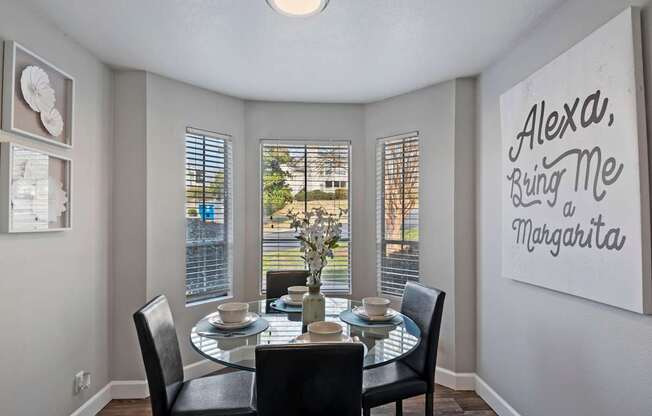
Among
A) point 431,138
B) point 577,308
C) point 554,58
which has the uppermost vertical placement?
point 554,58

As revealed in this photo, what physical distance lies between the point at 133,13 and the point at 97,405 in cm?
252

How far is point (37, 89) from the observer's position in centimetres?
197

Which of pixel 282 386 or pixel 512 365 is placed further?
pixel 512 365

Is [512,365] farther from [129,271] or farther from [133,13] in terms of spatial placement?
[133,13]

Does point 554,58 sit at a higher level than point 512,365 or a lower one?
higher

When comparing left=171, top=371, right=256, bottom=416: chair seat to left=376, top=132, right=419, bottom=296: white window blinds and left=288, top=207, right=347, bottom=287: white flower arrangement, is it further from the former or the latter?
left=376, top=132, right=419, bottom=296: white window blinds

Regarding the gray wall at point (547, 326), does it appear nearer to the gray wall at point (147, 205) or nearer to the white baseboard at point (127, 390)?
the gray wall at point (147, 205)

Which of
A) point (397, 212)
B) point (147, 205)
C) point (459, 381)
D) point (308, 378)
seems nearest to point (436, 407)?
point (459, 381)

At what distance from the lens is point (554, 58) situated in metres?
2.00

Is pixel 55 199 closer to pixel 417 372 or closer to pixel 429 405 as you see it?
pixel 417 372

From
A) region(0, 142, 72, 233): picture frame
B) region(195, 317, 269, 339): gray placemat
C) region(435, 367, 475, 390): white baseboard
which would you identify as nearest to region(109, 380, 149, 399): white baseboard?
region(195, 317, 269, 339): gray placemat

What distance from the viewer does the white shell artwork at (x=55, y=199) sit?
2076 millimetres

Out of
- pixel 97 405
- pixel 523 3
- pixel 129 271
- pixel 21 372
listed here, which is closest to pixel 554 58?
pixel 523 3

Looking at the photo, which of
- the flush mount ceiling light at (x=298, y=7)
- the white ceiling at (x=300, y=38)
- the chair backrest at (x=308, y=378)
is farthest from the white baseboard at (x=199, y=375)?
the flush mount ceiling light at (x=298, y=7)
